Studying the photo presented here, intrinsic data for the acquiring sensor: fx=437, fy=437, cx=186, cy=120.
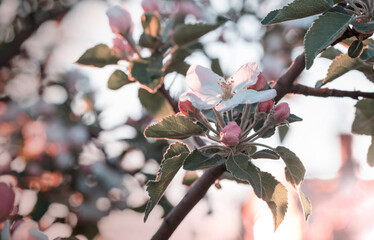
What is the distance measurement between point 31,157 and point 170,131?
Answer: 1.54 metres

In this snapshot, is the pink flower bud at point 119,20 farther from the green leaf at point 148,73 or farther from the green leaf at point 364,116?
the green leaf at point 364,116

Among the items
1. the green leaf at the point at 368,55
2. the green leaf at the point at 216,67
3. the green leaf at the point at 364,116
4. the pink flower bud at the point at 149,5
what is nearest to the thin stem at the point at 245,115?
the green leaf at the point at 368,55

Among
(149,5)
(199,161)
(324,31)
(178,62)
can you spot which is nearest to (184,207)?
(199,161)

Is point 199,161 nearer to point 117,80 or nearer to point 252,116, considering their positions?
point 252,116

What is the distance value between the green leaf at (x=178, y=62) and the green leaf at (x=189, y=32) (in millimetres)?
26

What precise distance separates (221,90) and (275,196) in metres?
0.20

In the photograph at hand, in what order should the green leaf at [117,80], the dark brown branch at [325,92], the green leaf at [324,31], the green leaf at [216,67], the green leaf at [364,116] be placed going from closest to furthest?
the green leaf at [324,31] < the dark brown branch at [325,92] < the green leaf at [364,116] < the green leaf at [117,80] < the green leaf at [216,67]

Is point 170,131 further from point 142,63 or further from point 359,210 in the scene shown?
point 359,210

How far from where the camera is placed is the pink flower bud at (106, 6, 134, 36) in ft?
3.82

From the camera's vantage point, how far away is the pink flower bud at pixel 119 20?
1163mm

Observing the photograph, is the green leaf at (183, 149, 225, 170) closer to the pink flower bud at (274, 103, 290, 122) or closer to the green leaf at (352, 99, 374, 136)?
the pink flower bud at (274, 103, 290, 122)

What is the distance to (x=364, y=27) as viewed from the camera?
67 cm

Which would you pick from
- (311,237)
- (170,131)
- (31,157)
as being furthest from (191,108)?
(311,237)

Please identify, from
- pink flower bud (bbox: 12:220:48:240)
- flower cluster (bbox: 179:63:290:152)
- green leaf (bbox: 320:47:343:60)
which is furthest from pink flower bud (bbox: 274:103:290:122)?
pink flower bud (bbox: 12:220:48:240)
